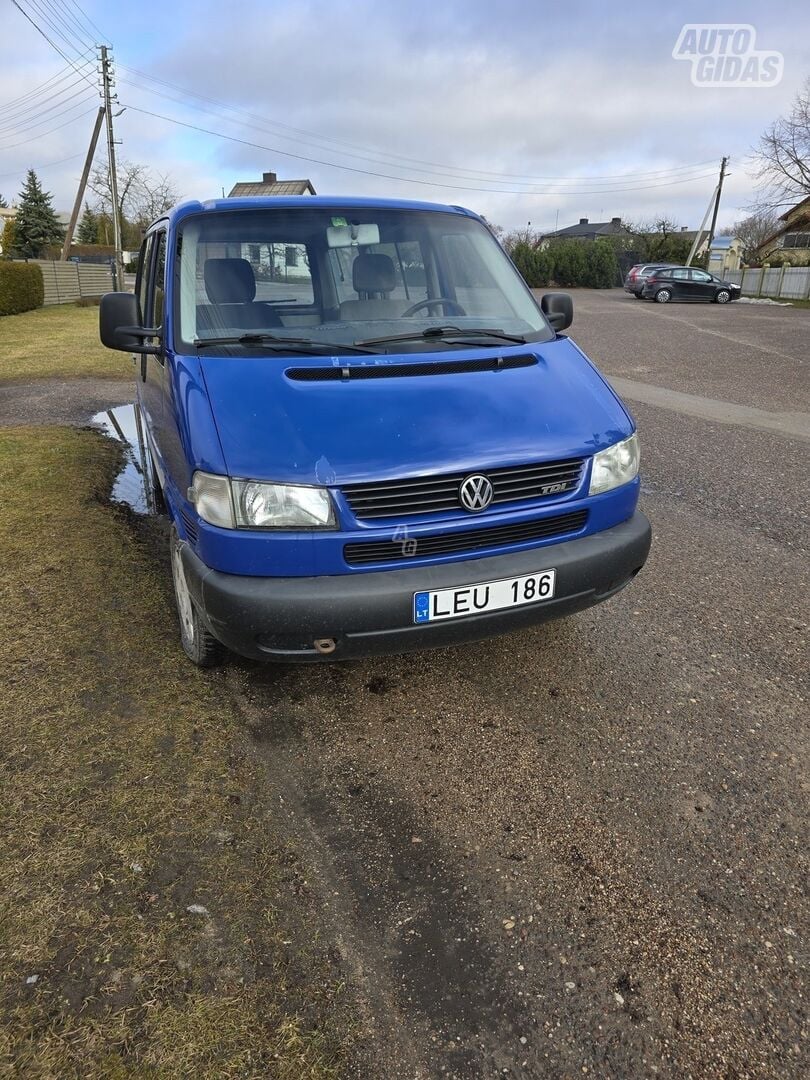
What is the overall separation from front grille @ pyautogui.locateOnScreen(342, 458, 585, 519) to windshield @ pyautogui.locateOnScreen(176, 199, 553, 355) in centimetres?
84

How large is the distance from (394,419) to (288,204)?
5.67 ft

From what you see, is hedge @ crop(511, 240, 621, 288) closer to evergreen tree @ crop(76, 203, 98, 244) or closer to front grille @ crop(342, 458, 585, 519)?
front grille @ crop(342, 458, 585, 519)

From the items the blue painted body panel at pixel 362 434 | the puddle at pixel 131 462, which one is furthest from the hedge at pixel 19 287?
the blue painted body panel at pixel 362 434

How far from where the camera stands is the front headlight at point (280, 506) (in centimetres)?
249

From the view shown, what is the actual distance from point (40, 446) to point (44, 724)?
4.87 metres

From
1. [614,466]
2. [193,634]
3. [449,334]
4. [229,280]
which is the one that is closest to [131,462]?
[229,280]

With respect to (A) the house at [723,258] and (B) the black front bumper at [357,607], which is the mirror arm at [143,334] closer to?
(B) the black front bumper at [357,607]

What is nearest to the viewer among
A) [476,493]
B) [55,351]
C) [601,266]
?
[476,493]

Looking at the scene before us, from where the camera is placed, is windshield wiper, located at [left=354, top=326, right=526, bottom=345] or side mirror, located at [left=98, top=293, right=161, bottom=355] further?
side mirror, located at [left=98, top=293, right=161, bottom=355]

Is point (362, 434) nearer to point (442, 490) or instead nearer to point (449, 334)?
point (442, 490)

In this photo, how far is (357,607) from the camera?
2494 millimetres

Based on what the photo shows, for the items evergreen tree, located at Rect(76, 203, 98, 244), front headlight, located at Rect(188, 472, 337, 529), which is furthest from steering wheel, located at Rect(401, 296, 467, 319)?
evergreen tree, located at Rect(76, 203, 98, 244)

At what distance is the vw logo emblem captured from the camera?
2.62 metres

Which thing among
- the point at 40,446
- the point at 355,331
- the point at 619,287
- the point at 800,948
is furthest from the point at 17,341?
the point at 619,287
